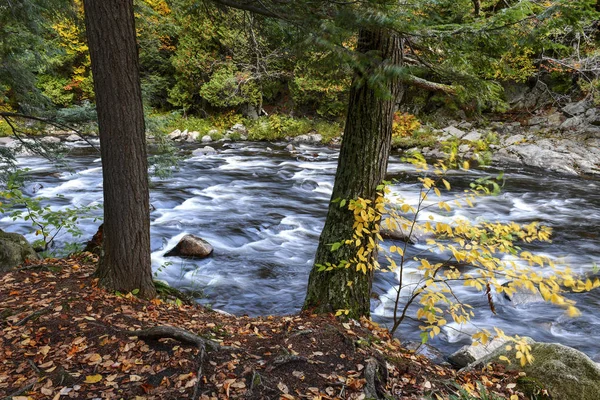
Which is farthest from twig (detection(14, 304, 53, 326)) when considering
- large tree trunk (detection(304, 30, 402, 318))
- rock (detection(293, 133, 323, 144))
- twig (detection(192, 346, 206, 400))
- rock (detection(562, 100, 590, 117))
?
rock (detection(562, 100, 590, 117))

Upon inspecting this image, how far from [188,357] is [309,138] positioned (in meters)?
17.7

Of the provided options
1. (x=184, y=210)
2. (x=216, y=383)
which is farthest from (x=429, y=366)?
(x=184, y=210)

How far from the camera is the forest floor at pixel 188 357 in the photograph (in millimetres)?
2666

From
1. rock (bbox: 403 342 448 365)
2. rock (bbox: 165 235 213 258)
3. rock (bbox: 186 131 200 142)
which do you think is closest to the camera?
rock (bbox: 403 342 448 365)

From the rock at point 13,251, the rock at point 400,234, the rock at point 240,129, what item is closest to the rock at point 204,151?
the rock at point 240,129

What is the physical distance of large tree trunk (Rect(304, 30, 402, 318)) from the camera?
3355 mm

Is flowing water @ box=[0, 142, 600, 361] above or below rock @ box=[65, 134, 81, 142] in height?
below

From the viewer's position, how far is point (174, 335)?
3.12 m

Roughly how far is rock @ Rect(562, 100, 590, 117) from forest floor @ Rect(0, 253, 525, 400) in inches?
633

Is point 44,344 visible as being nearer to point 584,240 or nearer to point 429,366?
point 429,366

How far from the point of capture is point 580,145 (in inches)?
568

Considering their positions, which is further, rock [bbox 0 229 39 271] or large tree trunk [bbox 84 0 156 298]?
rock [bbox 0 229 39 271]

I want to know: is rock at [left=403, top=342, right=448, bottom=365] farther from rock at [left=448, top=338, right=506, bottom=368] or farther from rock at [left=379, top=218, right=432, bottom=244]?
rock at [left=379, top=218, right=432, bottom=244]

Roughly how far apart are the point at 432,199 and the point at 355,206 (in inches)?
334
